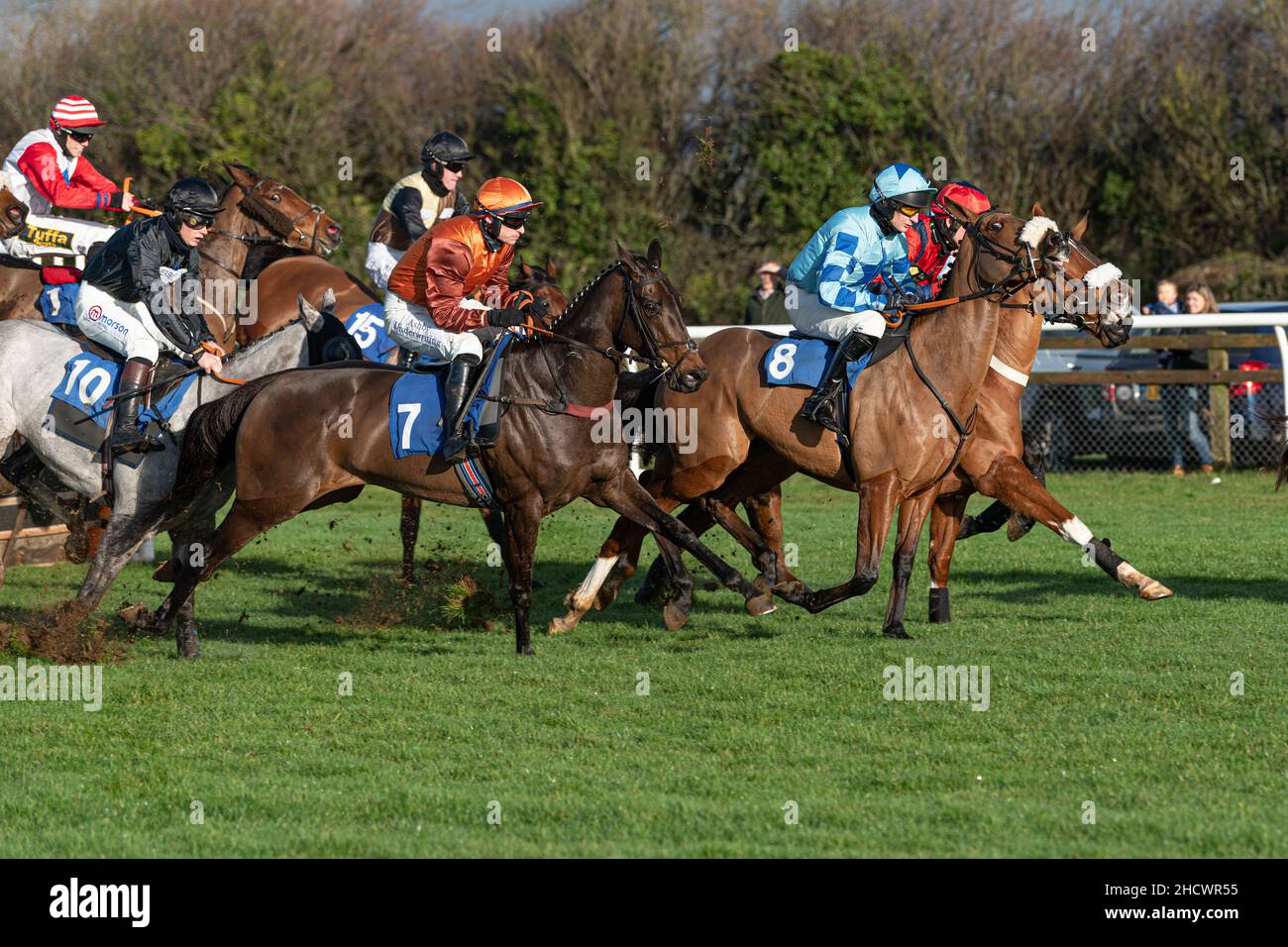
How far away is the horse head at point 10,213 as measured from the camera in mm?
10938

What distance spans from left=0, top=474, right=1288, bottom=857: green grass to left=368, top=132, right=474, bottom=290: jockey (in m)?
2.08

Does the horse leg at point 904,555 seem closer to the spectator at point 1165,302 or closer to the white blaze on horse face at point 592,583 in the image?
the white blaze on horse face at point 592,583

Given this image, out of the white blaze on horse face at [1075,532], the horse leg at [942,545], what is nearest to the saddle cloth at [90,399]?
the horse leg at [942,545]

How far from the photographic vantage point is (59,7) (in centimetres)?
2425

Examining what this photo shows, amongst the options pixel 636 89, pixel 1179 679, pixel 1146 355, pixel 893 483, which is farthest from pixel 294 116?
pixel 1179 679

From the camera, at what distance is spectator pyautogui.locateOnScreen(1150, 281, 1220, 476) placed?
48.3 ft

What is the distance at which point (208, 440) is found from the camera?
306 inches

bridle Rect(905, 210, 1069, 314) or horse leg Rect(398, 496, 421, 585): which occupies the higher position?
bridle Rect(905, 210, 1069, 314)

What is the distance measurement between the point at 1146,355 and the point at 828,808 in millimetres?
11677

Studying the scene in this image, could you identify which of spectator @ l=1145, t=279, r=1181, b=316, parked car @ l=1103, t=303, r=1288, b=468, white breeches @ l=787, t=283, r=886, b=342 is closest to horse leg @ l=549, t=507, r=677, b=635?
white breeches @ l=787, t=283, r=886, b=342

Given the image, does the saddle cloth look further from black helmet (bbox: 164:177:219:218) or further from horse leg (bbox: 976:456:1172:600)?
horse leg (bbox: 976:456:1172:600)

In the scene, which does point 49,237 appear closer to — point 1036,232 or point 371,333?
point 371,333

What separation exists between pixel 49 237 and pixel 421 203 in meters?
2.67
